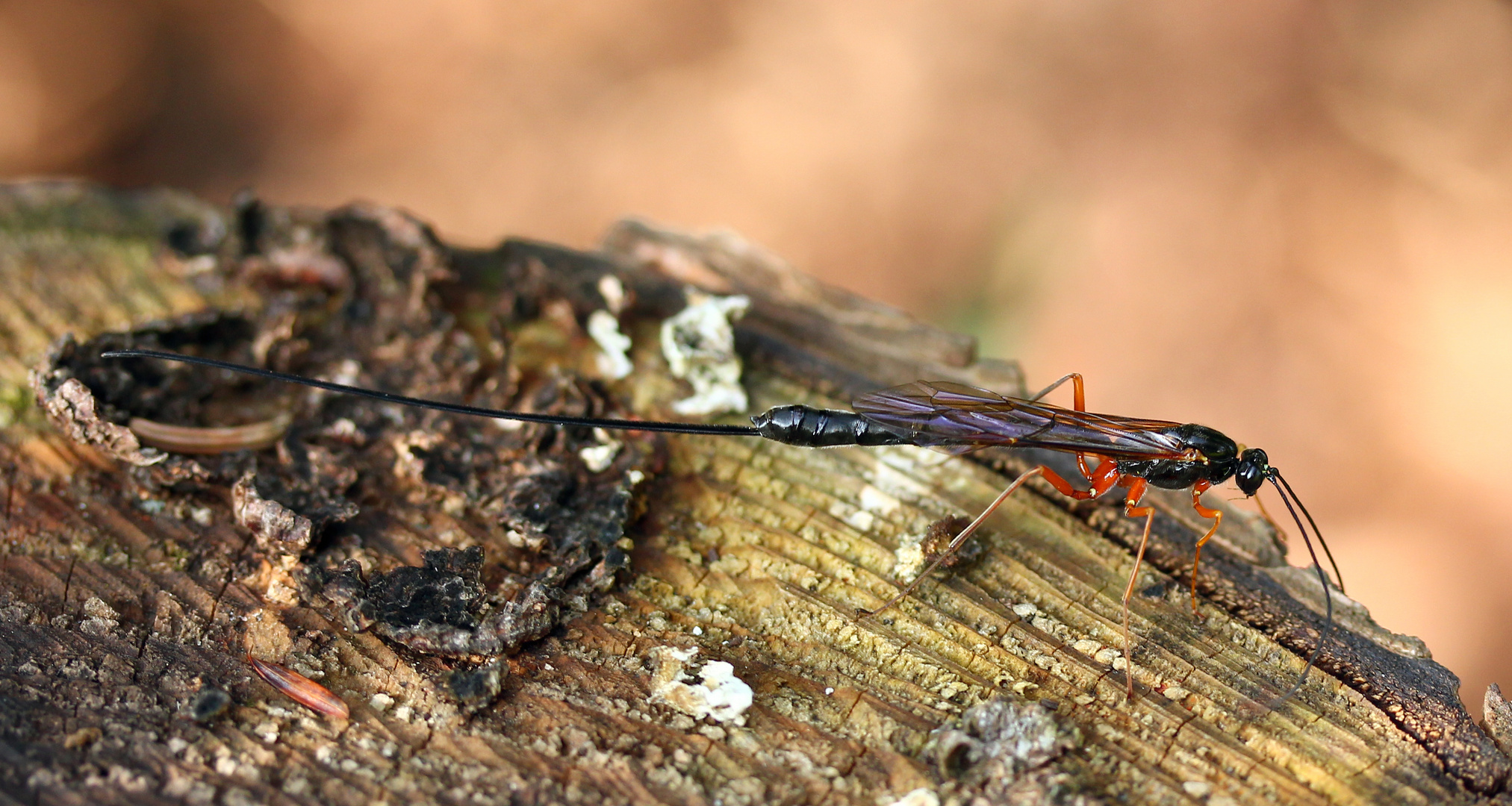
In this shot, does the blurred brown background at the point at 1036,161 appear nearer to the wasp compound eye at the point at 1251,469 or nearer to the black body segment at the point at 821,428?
the wasp compound eye at the point at 1251,469

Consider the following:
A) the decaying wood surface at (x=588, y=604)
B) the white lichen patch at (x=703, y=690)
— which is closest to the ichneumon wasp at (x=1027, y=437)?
the decaying wood surface at (x=588, y=604)

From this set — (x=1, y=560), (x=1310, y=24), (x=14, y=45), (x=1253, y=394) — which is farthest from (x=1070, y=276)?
(x=14, y=45)

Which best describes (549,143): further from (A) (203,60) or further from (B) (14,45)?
(B) (14,45)

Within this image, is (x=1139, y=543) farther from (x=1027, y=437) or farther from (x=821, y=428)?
(x=821, y=428)

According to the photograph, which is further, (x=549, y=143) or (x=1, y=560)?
(x=549, y=143)

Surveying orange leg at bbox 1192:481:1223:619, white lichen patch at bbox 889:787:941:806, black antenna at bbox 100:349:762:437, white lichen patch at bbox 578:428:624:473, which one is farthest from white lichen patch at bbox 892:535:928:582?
white lichen patch at bbox 578:428:624:473

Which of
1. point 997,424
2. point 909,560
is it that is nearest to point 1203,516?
point 997,424

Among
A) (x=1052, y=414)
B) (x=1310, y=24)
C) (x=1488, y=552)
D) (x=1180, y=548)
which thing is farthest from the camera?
(x=1310, y=24)
